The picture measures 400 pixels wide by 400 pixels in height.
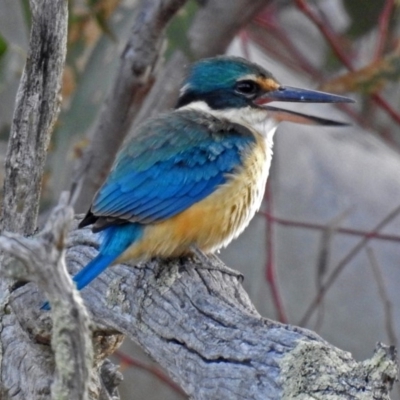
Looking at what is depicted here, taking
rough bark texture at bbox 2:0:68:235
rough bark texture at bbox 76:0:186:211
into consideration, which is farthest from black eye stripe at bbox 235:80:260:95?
rough bark texture at bbox 2:0:68:235

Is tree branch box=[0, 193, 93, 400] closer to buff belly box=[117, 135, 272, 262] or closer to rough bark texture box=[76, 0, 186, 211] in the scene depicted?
buff belly box=[117, 135, 272, 262]

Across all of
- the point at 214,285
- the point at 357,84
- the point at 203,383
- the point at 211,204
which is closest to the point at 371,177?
the point at 357,84

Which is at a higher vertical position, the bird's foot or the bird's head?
the bird's head

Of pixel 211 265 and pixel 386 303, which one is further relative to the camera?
pixel 386 303

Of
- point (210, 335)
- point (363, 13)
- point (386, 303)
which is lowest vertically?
point (210, 335)

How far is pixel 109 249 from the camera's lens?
2.26 meters

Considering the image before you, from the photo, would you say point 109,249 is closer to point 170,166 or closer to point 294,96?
point 170,166

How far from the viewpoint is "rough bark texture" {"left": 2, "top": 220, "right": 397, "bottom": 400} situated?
160 cm

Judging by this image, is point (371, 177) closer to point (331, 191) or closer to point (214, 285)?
point (331, 191)

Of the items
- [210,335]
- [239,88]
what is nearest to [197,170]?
[239,88]

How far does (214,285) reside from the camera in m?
2.20

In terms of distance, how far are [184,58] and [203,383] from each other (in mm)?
2020

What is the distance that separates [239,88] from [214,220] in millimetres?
485

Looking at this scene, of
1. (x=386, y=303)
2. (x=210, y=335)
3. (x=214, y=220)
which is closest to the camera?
(x=210, y=335)
